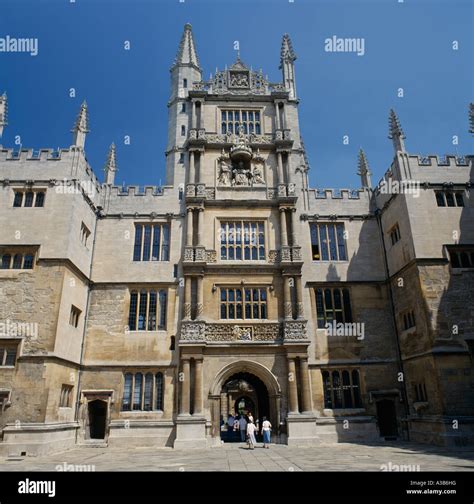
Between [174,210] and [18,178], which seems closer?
[18,178]

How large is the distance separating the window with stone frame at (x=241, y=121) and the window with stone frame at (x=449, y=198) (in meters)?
13.2

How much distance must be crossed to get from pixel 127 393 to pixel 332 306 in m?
13.5

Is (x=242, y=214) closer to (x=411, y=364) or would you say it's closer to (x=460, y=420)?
(x=411, y=364)

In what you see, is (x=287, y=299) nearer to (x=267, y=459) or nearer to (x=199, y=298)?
(x=199, y=298)

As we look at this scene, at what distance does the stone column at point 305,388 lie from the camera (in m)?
21.8

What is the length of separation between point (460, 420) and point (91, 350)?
64.9ft

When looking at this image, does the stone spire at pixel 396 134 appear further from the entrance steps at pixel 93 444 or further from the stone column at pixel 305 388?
the entrance steps at pixel 93 444

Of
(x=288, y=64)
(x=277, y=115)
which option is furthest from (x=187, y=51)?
(x=277, y=115)

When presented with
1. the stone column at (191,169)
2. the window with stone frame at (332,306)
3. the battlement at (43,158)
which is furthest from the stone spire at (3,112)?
the window with stone frame at (332,306)

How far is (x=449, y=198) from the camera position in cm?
2312

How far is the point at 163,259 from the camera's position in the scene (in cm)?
2544
